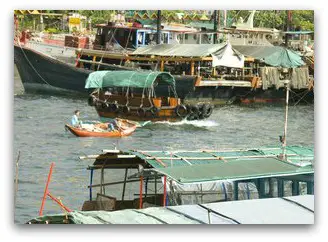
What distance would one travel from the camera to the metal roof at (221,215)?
7773mm

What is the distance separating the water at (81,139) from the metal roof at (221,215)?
743 millimetres

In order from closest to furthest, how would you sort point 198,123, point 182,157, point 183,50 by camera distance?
point 182,157 → point 198,123 → point 183,50

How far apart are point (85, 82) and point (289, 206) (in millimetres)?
8701

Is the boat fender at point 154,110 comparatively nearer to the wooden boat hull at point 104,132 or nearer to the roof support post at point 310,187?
Result: the wooden boat hull at point 104,132

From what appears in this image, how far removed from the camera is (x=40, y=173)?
A: 34.2 ft

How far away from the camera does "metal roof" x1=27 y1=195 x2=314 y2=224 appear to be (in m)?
7.77

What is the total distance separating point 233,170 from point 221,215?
432mm

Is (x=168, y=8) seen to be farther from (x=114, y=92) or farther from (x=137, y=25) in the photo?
(x=114, y=92)

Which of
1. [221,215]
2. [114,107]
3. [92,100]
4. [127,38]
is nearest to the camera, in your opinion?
[221,215]

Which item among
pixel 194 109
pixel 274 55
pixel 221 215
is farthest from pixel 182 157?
pixel 194 109

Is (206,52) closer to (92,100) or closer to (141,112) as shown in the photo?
(141,112)

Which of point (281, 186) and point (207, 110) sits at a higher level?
point (281, 186)

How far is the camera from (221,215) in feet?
25.4

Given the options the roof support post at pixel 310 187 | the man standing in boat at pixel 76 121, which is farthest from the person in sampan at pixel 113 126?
the roof support post at pixel 310 187
